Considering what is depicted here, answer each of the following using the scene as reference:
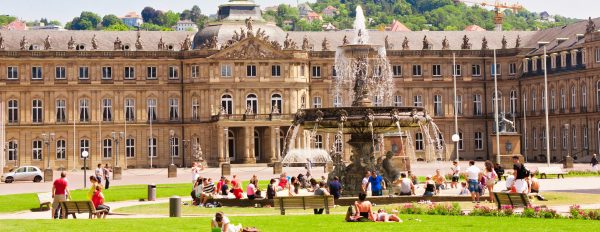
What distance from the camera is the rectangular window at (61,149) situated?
123m

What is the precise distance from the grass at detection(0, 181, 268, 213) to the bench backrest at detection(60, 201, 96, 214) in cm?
866

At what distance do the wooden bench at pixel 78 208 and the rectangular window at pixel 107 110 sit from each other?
80.5 m

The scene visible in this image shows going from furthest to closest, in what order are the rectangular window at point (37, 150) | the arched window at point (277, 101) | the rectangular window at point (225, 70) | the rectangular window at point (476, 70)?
the rectangular window at point (476, 70), the arched window at point (277, 101), the rectangular window at point (225, 70), the rectangular window at point (37, 150)

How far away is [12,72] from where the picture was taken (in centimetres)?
12119

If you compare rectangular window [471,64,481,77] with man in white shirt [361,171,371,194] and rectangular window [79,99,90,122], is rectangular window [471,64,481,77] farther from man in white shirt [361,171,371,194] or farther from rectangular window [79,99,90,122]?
man in white shirt [361,171,371,194]

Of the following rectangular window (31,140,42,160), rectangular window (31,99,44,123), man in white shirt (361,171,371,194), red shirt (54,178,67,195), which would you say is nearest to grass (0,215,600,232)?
red shirt (54,178,67,195)

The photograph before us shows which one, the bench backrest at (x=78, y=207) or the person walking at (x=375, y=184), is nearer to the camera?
the bench backrest at (x=78, y=207)

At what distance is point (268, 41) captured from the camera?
124 metres

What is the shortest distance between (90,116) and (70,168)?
596 cm

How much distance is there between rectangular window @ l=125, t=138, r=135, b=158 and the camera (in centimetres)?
12456

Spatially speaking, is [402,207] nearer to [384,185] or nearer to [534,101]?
[384,185]

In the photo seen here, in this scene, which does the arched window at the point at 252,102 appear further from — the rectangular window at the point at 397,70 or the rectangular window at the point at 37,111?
the rectangular window at the point at 37,111

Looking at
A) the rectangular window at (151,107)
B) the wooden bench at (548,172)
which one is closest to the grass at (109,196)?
the wooden bench at (548,172)

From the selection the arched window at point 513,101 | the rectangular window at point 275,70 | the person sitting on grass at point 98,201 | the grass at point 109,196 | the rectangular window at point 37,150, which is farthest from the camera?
the arched window at point 513,101
